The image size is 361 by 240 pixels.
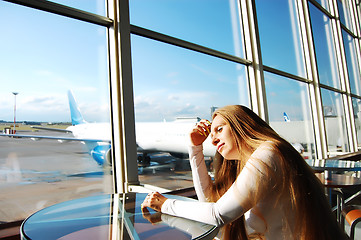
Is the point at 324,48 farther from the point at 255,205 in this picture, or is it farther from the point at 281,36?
the point at 255,205

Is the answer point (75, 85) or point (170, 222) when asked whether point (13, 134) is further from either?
point (170, 222)

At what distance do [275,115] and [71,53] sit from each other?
8.97ft

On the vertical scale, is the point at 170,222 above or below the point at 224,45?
below

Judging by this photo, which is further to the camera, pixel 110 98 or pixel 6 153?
pixel 110 98

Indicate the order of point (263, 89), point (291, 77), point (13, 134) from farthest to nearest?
point (291, 77), point (263, 89), point (13, 134)

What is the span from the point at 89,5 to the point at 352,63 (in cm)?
692

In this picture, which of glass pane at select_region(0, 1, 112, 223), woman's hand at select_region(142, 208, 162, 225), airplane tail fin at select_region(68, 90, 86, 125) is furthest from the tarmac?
woman's hand at select_region(142, 208, 162, 225)

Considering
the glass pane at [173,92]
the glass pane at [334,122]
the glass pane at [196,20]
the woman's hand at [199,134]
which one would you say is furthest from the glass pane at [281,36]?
the woman's hand at [199,134]

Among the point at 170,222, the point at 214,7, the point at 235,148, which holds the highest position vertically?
the point at 214,7

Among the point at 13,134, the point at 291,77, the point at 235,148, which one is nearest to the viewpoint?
the point at 235,148

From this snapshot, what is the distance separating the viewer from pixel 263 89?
3.30 meters

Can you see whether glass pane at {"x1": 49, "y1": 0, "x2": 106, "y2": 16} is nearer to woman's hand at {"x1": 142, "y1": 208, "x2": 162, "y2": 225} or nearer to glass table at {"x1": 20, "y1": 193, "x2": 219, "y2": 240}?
glass table at {"x1": 20, "y1": 193, "x2": 219, "y2": 240}

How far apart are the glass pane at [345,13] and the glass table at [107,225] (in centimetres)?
738

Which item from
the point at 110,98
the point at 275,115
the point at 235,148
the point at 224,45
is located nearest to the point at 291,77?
the point at 275,115
